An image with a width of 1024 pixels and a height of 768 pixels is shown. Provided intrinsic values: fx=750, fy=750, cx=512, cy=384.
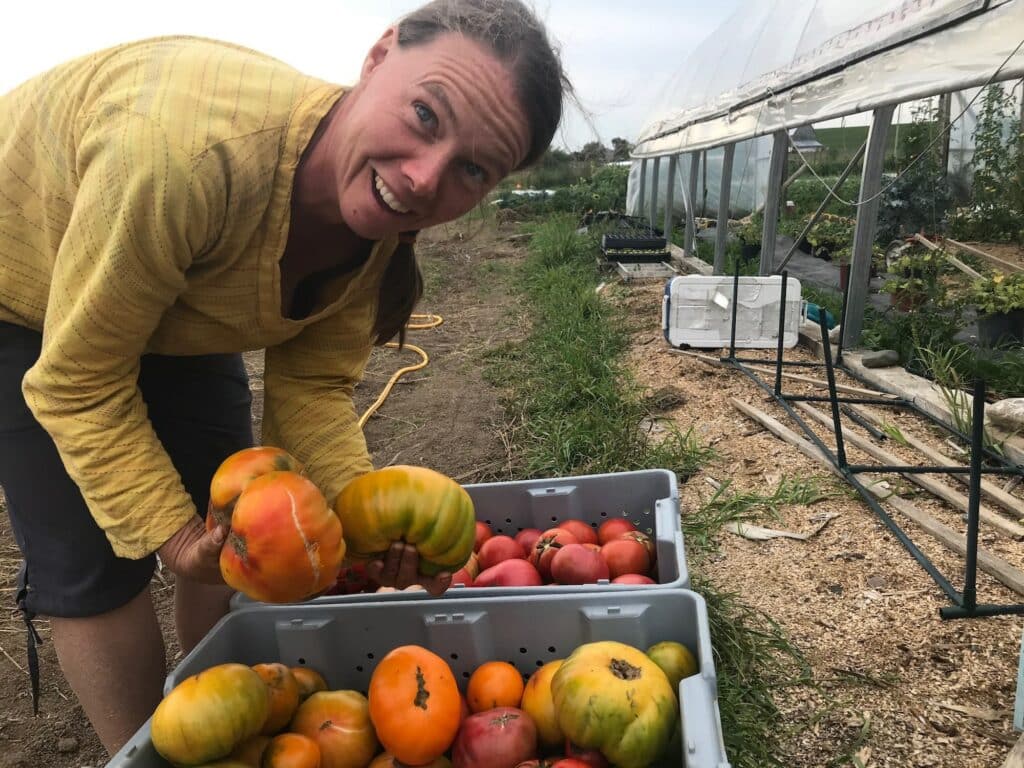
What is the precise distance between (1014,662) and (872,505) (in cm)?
79

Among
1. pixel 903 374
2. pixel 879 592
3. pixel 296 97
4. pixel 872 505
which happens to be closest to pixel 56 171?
pixel 296 97

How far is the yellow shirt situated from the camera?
101cm

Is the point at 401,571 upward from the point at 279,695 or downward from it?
upward

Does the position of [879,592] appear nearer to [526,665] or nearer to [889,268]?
[526,665]

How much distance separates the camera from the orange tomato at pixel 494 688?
1.44m

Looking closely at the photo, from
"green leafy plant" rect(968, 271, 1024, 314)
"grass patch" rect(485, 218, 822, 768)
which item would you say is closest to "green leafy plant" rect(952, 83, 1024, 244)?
"green leafy plant" rect(968, 271, 1024, 314)

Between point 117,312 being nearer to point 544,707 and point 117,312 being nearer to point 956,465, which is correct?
point 544,707

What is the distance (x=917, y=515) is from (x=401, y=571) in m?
2.13

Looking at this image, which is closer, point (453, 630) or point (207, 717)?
point (207, 717)

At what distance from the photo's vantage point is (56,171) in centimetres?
116

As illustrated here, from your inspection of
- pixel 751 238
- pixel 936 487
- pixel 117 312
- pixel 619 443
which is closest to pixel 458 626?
pixel 117 312

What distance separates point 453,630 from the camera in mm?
1528

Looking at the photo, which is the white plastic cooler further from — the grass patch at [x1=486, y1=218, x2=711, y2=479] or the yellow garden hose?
the yellow garden hose

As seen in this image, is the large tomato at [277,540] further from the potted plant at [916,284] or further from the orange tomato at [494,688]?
the potted plant at [916,284]
